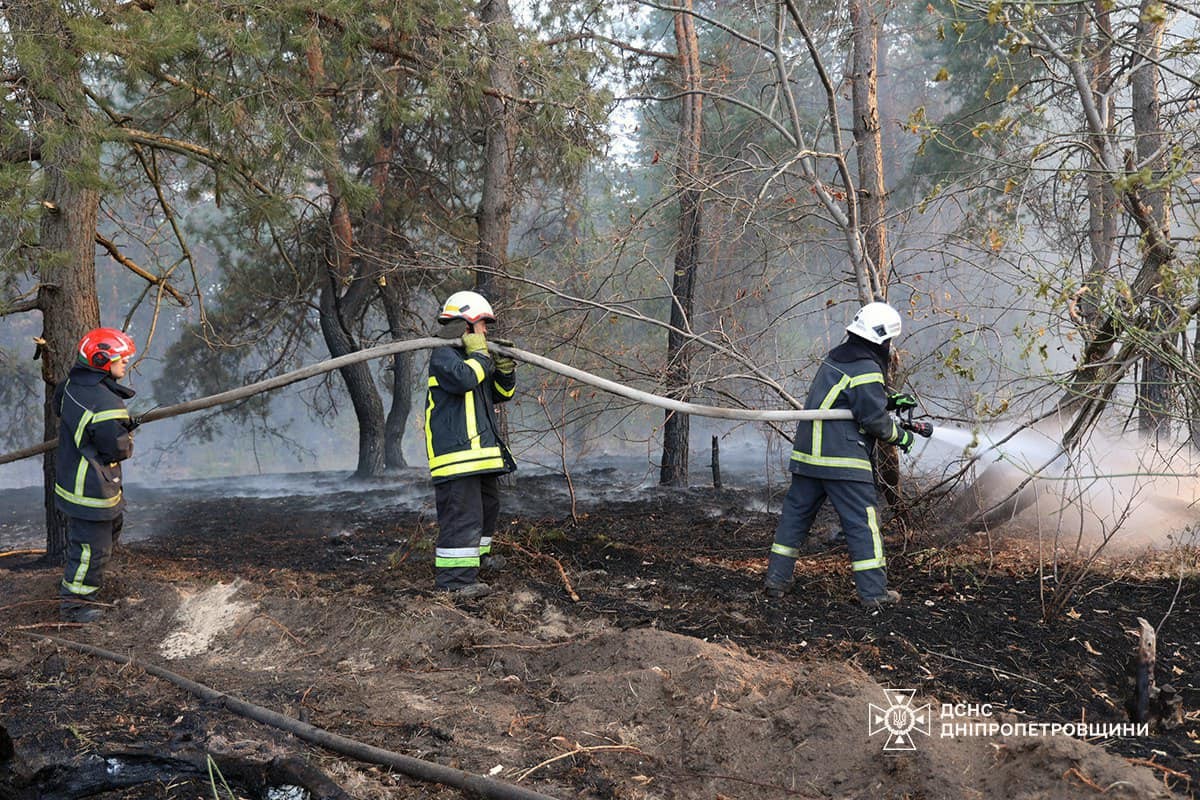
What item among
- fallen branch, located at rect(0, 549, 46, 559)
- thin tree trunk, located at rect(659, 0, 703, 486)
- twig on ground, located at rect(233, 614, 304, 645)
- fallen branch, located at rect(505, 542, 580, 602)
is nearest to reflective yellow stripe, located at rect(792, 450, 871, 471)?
fallen branch, located at rect(505, 542, 580, 602)

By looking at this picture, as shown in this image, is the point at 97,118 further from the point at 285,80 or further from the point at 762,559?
the point at 762,559

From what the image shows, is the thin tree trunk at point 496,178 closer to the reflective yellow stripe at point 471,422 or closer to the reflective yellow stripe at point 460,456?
the reflective yellow stripe at point 471,422

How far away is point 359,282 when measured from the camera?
1389 centimetres

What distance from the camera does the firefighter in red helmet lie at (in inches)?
228

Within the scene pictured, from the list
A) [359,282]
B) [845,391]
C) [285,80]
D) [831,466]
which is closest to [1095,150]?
[845,391]

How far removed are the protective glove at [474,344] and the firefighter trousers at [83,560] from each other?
258 centimetres

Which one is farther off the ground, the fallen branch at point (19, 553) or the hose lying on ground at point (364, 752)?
the fallen branch at point (19, 553)

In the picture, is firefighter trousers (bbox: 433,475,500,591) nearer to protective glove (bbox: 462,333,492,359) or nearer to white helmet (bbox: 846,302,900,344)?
protective glove (bbox: 462,333,492,359)

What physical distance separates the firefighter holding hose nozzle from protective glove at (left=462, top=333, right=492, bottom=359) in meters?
2.13

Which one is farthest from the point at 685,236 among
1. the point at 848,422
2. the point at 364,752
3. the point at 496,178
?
the point at 364,752

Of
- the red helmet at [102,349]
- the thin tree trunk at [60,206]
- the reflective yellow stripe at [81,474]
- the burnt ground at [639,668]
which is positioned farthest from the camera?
the red helmet at [102,349]

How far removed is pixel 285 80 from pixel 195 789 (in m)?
5.62

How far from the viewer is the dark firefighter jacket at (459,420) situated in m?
5.90

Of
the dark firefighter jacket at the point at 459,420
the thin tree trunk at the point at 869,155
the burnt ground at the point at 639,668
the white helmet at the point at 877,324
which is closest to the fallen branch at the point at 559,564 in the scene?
the burnt ground at the point at 639,668
